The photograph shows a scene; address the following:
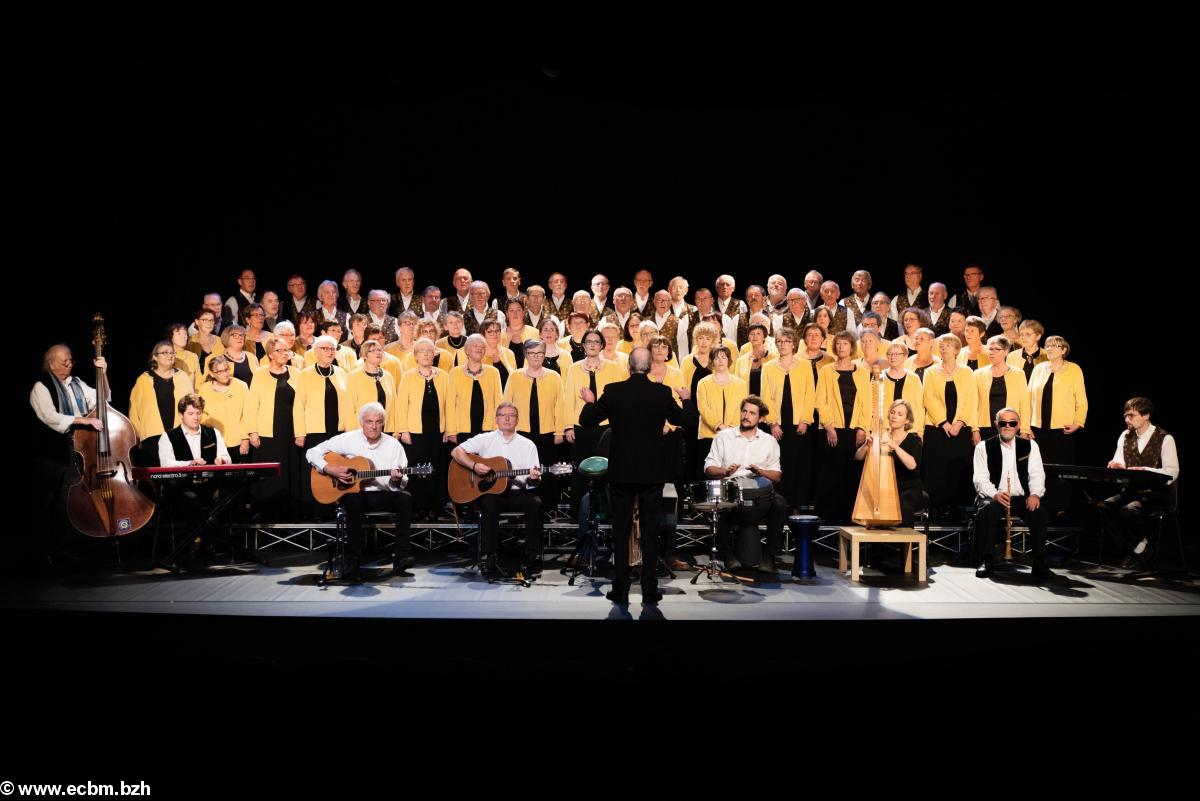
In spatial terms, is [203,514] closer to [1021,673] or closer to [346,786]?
[346,786]

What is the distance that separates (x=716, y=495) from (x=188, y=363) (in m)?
4.77

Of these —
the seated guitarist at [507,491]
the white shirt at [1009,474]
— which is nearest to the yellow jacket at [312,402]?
the seated guitarist at [507,491]

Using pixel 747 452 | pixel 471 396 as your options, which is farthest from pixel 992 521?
pixel 471 396

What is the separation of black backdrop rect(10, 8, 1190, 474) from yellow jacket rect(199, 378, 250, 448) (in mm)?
2021

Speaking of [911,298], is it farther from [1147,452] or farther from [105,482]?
[105,482]

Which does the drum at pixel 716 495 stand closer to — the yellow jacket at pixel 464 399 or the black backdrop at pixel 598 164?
the yellow jacket at pixel 464 399

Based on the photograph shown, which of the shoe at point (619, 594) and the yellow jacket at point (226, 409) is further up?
the yellow jacket at point (226, 409)

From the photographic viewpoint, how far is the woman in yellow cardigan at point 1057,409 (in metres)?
7.29

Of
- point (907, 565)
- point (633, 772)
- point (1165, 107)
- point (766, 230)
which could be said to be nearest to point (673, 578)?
point (907, 565)

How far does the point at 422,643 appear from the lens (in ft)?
14.3

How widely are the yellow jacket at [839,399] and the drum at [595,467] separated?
2.33 m

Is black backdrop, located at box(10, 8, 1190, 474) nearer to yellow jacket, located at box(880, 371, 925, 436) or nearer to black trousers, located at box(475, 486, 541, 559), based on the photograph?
yellow jacket, located at box(880, 371, 925, 436)

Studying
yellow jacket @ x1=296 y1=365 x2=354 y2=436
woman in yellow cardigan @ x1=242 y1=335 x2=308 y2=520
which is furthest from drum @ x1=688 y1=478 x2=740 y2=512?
woman in yellow cardigan @ x1=242 y1=335 x2=308 y2=520

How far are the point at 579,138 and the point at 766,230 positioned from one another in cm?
227
